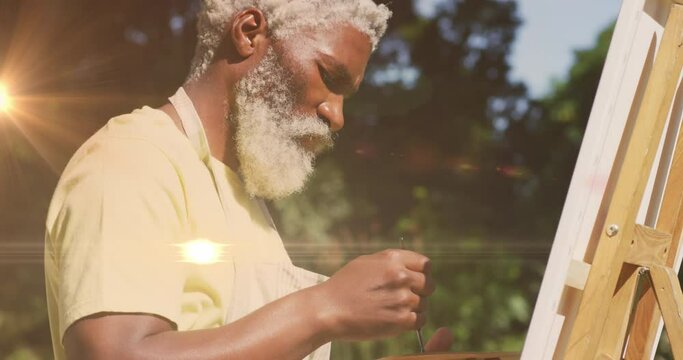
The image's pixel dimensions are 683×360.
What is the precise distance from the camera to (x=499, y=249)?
8.27ft

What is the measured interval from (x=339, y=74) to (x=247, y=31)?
0.22 m

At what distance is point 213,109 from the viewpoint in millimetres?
2068

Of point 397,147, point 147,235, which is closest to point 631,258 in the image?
point 397,147

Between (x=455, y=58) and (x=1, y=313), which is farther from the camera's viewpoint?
(x=455, y=58)

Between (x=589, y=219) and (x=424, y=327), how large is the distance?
0.57m

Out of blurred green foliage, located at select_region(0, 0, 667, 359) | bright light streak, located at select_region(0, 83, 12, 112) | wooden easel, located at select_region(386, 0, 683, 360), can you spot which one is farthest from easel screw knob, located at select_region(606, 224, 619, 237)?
bright light streak, located at select_region(0, 83, 12, 112)

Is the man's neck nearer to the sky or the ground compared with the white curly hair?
nearer to the ground

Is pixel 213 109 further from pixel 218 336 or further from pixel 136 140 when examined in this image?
pixel 218 336

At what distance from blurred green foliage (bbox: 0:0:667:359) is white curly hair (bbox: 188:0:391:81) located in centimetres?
3

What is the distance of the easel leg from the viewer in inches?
73.3

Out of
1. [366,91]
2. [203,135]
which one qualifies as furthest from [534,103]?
[203,135]

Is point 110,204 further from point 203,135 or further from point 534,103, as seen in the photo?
point 534,103

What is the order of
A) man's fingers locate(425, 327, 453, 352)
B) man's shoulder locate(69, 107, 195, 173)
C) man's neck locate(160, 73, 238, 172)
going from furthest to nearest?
man's fingers locate(425, 327, 453, 352) → man's neck locate(160, 73, 238, 172) → man's shoulder locate(69, 107, 195, 173)

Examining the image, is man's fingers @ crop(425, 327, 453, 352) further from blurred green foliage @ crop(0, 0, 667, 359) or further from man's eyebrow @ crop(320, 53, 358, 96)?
man's eyebrow @ crop(320, 53, 358, 96)
